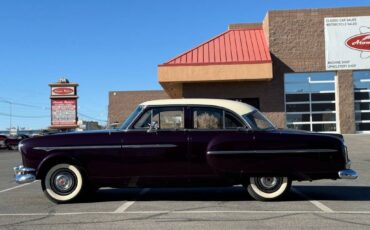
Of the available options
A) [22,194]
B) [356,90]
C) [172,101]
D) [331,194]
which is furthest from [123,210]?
[356,90]

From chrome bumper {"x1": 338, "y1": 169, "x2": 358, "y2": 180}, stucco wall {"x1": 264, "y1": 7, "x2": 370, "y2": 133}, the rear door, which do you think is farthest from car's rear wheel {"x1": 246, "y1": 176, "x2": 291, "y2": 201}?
stucco wall {"x1": 264, "y1": 7, "x2": 370, "y2": 133}

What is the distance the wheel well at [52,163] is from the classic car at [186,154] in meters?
0.02

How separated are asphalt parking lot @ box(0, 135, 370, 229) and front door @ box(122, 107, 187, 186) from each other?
0.47 metres

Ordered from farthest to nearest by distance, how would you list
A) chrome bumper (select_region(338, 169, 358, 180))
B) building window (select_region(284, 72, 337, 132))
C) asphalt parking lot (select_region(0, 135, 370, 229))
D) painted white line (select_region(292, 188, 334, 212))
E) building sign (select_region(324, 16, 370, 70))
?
1. building window (select_region(284, 72, 337, 132))
2. building sign (select_region(324, 16, 370, 70))
3. chrome bumper (select_region(338, 169, 358, 180))
4. painted white line (select_region(292, 188, 334, 212))
5. asphalt parking lot (select_region(0, 135, 370, 229))

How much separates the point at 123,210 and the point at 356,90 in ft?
67.9

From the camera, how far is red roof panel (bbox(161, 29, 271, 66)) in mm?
24844

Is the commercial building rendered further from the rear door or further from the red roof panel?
the rear door

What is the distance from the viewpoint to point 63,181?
357 inches

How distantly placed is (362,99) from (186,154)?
19942mm

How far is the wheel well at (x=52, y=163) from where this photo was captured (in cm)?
897

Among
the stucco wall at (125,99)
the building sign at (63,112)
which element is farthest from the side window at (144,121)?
the stucco wall at (125,99)

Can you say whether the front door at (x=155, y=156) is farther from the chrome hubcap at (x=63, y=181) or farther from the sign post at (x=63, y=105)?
the sign post at (x=63, y=105)

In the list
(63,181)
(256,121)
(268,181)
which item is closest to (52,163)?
(63,181)

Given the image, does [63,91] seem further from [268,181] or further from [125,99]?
[268,181]
